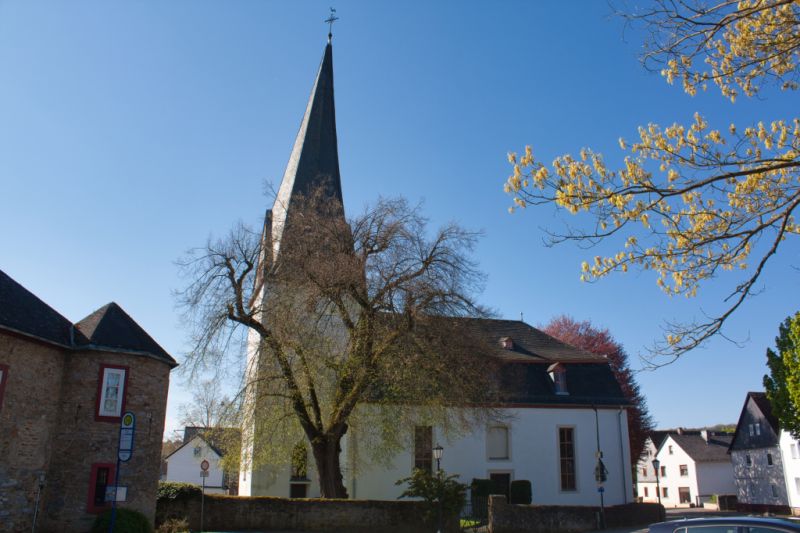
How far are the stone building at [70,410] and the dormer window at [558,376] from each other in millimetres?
21028

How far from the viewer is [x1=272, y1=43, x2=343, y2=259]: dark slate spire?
34438 millimetres

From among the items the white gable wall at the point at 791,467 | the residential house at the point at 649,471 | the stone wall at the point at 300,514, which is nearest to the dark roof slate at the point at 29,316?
the stone wall at the point at 300,514

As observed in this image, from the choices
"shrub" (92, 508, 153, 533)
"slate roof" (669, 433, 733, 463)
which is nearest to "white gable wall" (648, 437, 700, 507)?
"slate roof" (669, 433, 733, 463)

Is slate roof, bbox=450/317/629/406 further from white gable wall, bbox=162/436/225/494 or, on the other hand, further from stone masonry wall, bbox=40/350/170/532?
white gable wall, bbox=162/436/225/494

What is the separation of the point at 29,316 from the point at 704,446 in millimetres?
57328

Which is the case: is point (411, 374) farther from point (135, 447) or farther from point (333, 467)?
point (135, 447)

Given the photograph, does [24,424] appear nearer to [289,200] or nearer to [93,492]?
[93,492]

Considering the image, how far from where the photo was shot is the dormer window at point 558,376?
3422cm

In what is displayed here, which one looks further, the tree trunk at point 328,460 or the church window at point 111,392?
the tree trunk at point 328,460

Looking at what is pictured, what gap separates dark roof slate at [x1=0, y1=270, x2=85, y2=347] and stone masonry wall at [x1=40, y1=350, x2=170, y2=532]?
39.0 inches

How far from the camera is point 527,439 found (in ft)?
108

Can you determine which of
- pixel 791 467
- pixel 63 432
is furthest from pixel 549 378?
pixel 63 432

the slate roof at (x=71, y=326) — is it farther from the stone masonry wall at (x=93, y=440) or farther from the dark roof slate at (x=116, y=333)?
the stone masonry wall at (x=93, y=440)

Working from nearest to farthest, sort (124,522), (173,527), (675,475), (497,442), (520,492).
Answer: (124,522)
(173,527)
(520,492)
(497,442)
(675,475)
